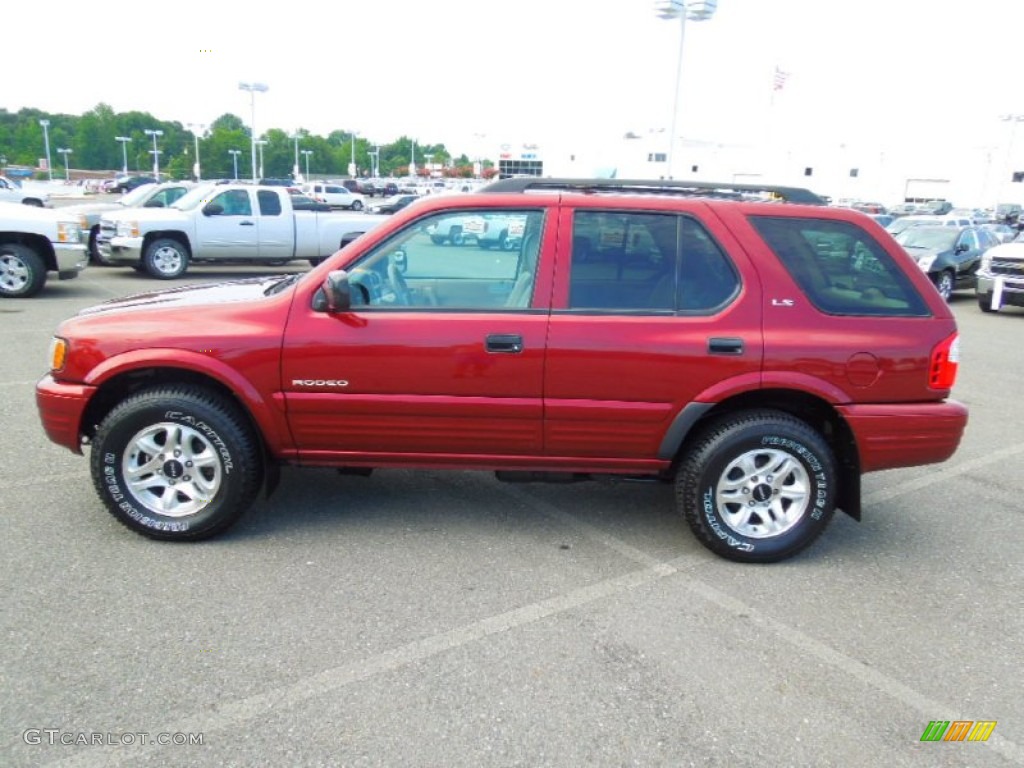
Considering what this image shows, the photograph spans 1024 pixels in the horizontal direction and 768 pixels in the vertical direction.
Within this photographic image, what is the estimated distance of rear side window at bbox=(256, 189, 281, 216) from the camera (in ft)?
50.7

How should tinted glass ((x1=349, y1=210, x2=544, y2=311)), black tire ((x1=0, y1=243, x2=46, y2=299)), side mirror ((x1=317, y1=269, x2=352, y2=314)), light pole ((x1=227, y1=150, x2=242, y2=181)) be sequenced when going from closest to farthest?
side mirror ((x1=317, y1=269, x2=352, y2=314)) < tinted glass ((x1=349, y1=210, x2=544, y2=311)) < black tire ((x1=0, y1=243, x2=46, y2=299)) < light pole ((x1=227, y1=150, x2=242, y2=181))

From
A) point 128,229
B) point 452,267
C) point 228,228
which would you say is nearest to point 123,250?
point 128,229

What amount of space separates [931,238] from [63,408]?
17.9 meters

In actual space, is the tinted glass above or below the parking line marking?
above

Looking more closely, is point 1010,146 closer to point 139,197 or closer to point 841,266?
point 139,197

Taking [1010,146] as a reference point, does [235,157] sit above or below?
below

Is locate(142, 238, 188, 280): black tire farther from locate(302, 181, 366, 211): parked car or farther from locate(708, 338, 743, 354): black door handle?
locate(302, 181, 366, 211): parked car

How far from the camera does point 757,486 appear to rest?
3.91 m

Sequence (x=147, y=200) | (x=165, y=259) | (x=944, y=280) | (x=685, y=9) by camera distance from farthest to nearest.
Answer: (x=685, y=9) < (x=944, y=280) < (x=147, y=200) < (x=165, y=259)

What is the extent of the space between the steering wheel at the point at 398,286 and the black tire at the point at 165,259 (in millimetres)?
12167

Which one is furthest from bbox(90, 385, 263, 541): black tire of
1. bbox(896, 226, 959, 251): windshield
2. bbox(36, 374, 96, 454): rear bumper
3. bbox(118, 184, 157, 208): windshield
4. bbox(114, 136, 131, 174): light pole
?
bbox(114, 136, 131, 174): light pole

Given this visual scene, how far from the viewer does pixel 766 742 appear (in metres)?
2.62

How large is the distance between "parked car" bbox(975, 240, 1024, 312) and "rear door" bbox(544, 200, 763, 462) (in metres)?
13.3

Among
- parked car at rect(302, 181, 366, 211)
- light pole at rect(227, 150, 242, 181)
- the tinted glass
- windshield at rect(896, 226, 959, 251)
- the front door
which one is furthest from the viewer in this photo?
light pole at rect(227, 150, 242, 181)
